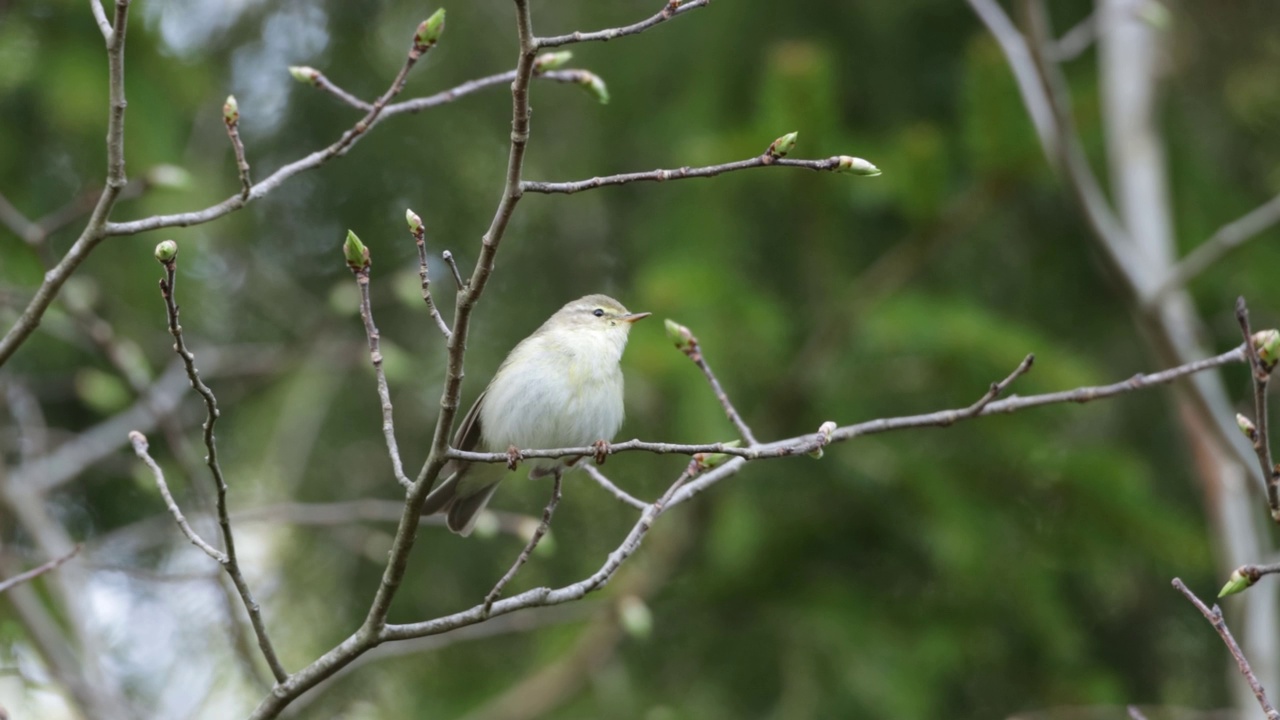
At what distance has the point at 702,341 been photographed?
4.95 m

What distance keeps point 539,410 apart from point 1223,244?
2762 millimetres

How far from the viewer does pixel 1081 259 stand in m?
6.73

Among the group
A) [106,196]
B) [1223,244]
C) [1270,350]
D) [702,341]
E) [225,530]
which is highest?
[702,341]

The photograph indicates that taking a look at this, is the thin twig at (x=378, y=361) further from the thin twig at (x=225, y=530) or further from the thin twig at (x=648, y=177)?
the thin twig at (x=648, y=177)

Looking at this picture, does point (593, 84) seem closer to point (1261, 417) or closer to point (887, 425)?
point (887, 425)

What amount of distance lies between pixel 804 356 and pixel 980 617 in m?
1.45

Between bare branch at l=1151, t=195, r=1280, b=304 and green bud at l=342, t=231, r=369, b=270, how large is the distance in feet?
11.6

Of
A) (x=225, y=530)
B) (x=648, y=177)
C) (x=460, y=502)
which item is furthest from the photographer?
(x=460, y=502)

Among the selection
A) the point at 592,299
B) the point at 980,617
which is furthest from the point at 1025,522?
the point at 592,299

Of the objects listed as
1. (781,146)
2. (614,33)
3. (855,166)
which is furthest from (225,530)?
(855,166)

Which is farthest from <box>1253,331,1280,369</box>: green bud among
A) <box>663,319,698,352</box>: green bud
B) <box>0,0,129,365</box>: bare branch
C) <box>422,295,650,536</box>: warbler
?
<box>0,0,129,365</box>: bare branch

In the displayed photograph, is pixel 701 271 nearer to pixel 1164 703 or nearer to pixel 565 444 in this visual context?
pixel 565 444

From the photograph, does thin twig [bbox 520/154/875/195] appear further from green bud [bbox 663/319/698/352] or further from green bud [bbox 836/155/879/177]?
green bud [bbox 663/319/698/352]

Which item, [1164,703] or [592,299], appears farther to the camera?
[1164,703]
